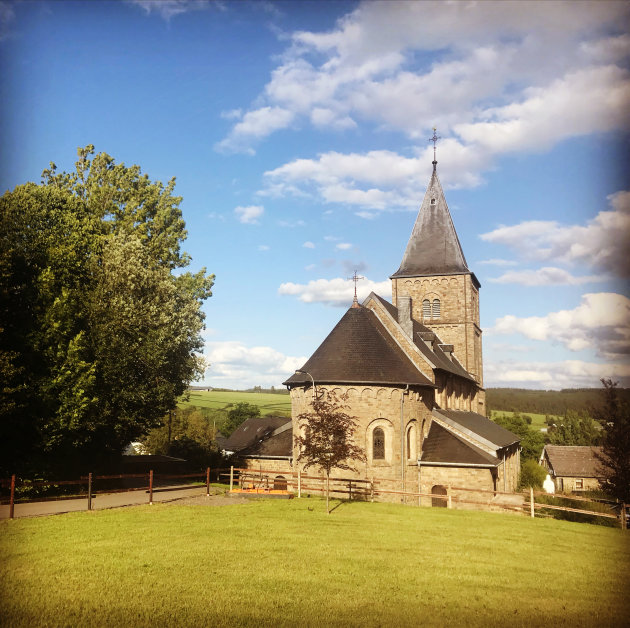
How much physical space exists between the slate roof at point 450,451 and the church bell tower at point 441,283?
16850 mm

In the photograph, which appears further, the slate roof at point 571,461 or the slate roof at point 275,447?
the slate roof at point 571,461

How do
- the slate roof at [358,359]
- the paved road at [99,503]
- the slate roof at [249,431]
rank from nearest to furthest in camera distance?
the paved road at [99,503] < the slate roof at [358,359] < the slate roof at [249,431]

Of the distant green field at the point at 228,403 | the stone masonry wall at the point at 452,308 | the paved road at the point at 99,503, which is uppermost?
the stone masonry wall at the point at 452,308

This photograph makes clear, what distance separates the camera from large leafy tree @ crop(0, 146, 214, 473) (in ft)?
74.5

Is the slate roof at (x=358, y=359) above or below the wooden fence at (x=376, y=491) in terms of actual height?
above

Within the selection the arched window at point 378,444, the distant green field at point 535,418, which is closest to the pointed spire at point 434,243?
the arched window at point 378,444

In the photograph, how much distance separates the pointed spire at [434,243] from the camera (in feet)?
158

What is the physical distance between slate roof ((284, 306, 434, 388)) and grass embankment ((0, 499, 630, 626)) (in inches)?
441

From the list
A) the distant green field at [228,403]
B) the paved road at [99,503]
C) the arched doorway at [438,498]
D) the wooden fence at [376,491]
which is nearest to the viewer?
the paved road at [99,503]

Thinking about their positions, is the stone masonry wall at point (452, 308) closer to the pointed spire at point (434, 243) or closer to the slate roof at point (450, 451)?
the pointed spire at point (434, 243)

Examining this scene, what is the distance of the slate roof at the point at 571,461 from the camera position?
6391 centimetres

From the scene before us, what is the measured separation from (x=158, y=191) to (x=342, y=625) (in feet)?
114

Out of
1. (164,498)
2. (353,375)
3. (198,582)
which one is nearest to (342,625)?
(198,582)

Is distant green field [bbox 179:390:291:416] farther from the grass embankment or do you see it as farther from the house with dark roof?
the grass embankment
